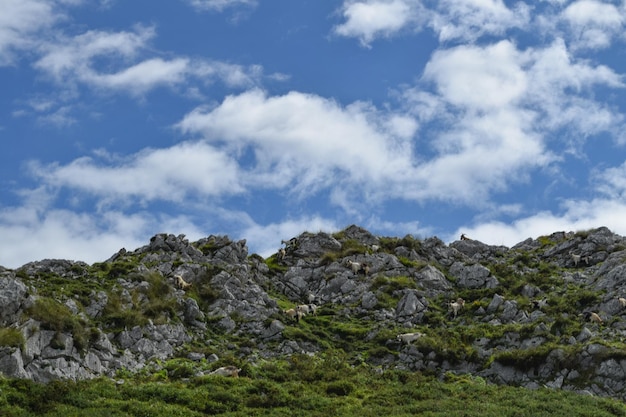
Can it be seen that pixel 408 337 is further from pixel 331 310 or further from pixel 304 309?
pixel 304 309

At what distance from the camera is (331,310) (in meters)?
57.7

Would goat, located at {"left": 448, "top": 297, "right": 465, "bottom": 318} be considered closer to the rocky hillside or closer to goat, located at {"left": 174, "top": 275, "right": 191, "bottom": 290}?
the rocky hillside

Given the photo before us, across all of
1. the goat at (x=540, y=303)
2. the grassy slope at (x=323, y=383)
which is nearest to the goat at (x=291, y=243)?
the grassy slope at (x=323, y=383)

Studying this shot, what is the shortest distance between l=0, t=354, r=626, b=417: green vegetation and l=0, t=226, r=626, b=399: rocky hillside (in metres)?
3.46

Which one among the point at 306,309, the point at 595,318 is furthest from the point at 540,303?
the point at 306,309

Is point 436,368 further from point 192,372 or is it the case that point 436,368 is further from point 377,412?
point 192,372

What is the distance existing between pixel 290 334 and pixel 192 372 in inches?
481

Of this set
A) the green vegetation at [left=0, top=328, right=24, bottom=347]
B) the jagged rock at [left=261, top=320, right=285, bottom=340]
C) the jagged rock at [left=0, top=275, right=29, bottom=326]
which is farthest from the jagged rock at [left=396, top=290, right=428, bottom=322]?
the green vegetation at [left=0, top=328, right=24, bottom=347]

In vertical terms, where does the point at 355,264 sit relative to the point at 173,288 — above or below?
above

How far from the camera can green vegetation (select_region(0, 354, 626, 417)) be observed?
30.2 meters

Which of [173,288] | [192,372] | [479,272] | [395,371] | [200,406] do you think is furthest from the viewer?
[479,272]

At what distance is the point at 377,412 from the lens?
33094mm

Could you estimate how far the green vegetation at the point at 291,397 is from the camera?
1189 inches

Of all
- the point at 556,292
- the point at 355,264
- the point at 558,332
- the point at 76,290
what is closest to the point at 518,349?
the point at 558,332
